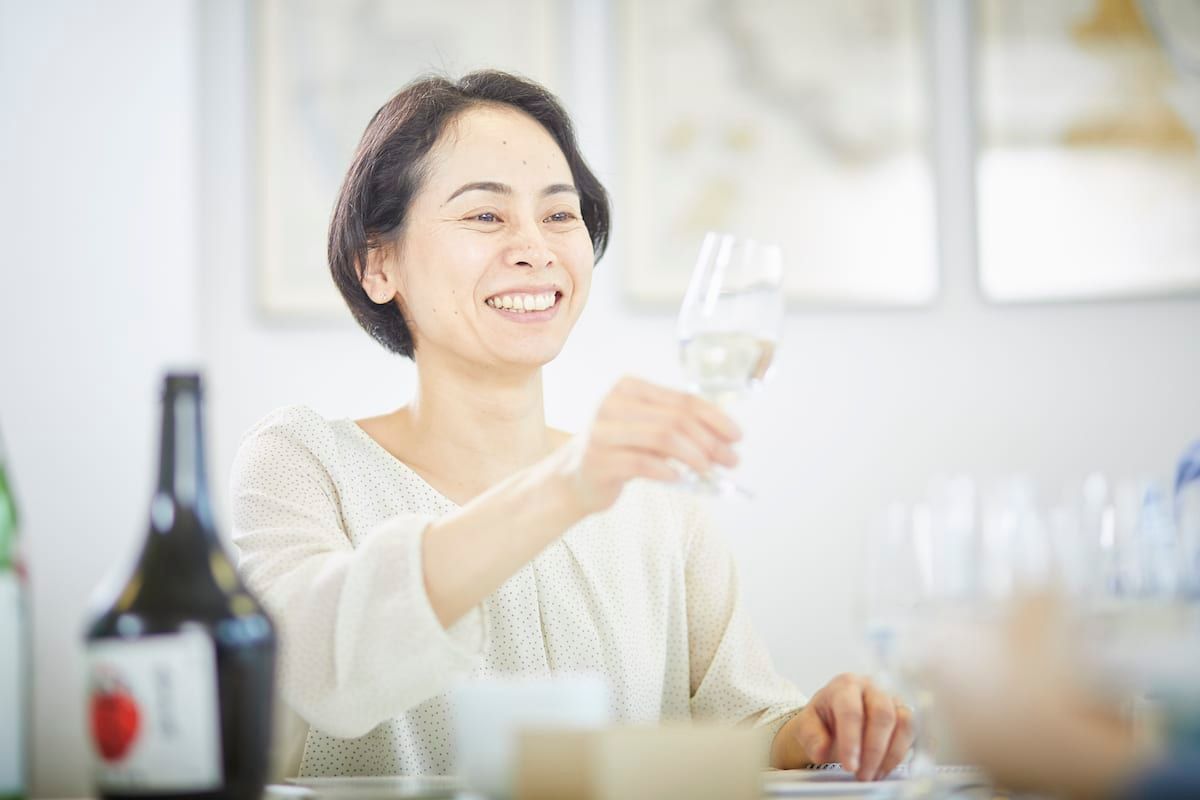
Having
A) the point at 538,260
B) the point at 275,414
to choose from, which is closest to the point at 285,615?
the point at 275,414

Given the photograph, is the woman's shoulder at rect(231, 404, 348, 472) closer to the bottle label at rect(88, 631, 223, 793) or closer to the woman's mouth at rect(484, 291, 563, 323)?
the woman's mouth at rect(484, 291, 563, 323)

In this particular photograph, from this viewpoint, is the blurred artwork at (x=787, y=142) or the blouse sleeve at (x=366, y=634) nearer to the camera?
the blouse sleeve at (x=366, y=634)

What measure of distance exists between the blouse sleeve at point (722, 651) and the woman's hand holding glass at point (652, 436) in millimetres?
695

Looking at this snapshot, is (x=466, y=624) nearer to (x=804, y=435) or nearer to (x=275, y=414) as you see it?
(x=275, y=414)

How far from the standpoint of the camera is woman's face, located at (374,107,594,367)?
1.71 m

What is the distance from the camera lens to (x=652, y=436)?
1.01 metres

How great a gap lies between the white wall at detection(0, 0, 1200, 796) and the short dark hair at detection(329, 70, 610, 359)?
1.04 meters

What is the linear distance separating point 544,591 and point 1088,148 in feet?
6.20

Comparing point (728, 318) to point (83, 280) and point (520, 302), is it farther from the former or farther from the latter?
point (83, 280)

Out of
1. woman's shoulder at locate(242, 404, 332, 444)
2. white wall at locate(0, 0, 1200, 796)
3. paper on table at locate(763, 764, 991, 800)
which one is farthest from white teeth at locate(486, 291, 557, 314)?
white wall at locate(0, 0, 1200, 796)

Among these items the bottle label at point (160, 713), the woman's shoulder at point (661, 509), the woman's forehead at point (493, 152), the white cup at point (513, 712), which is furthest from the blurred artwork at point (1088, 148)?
the bottle label at point (160, 713)

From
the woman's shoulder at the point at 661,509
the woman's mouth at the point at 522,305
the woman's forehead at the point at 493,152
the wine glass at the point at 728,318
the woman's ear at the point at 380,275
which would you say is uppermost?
the woman's forehead at the point at 493,152

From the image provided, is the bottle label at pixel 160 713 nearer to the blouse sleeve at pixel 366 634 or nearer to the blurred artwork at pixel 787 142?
the blouse sleeve at pixel 366 634

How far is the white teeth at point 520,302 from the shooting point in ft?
5.63
